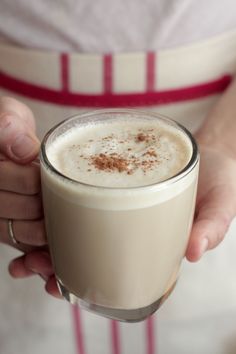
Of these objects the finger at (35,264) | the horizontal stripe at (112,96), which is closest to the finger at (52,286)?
the finger at (35,264)

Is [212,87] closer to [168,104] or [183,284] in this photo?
[168,104]

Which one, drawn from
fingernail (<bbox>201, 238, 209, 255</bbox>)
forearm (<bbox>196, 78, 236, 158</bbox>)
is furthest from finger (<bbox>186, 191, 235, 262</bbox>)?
forearm (<bbox>196, 78, 236, 158</bbox>)

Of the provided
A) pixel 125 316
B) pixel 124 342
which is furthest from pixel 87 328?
pixel 125 316

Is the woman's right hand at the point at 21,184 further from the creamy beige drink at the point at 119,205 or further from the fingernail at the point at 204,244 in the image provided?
the fingernail at the point at 204,244

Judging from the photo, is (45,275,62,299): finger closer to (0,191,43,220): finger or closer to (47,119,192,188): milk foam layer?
(0,191,43,220): finger

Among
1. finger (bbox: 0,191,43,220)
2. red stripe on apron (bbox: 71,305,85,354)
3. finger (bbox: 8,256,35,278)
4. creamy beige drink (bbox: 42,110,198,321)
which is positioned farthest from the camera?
red stripe on apron (bbox: 71,305,85,354)

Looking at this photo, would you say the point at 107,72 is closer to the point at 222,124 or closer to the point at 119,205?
the point at 222,124
